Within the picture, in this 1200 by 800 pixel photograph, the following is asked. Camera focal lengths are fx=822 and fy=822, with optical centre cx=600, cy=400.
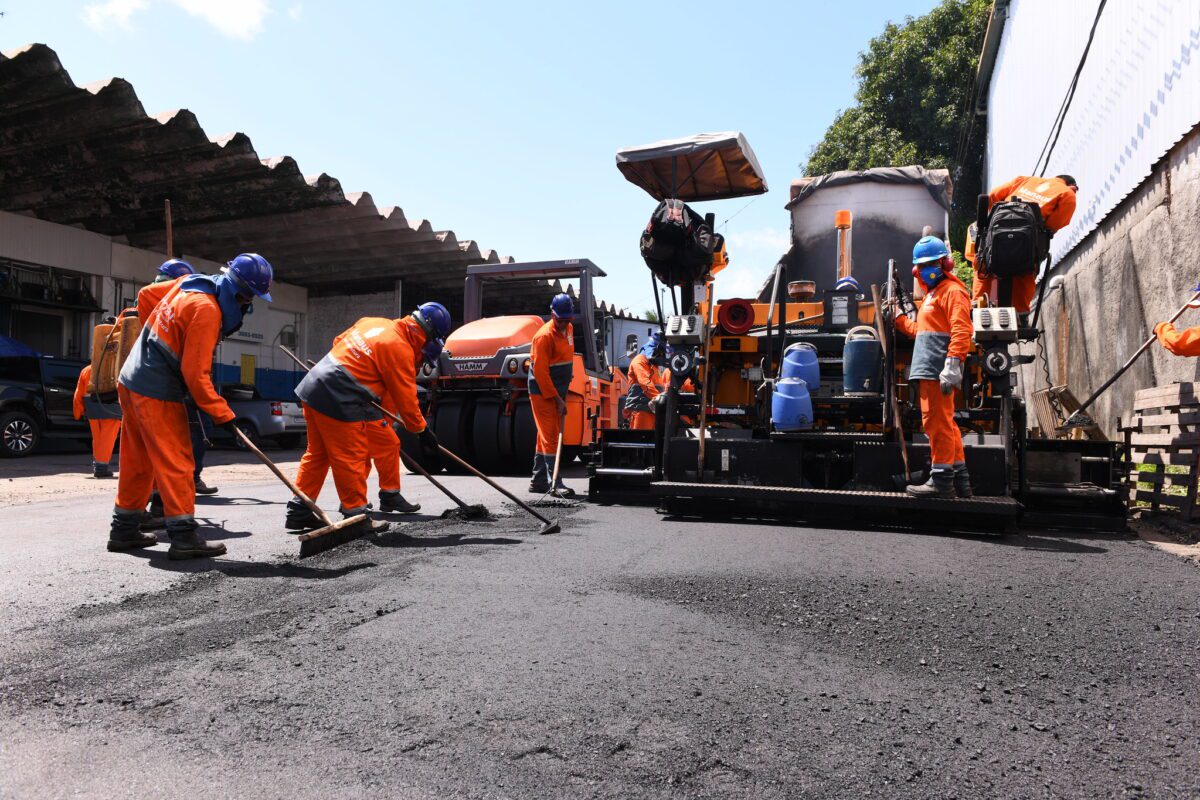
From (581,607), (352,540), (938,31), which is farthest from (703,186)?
(938,31)

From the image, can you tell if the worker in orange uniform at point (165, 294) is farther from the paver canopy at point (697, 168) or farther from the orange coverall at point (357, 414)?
the paver canopy at point (697, 168)

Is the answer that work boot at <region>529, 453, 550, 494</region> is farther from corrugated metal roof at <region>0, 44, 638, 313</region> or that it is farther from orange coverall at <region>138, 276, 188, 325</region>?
corrugated metal roof at <region>0, 44, 638, 313</region>

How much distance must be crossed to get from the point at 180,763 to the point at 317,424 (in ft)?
11.2

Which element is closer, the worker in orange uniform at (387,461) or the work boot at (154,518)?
the work boot at (154,518)

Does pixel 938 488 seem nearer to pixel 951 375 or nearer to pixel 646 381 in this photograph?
pixel 951 375

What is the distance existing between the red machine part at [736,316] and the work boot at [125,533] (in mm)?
4268

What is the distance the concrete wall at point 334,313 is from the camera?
20391 mm

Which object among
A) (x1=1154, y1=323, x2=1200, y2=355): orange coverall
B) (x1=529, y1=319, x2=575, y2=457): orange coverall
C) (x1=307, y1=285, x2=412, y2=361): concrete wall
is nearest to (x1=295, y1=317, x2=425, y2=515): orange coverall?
(x1=529, y1=319, x2=575, y2=457): orange coverall

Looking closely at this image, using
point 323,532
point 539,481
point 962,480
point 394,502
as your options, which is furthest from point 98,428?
point 962,480

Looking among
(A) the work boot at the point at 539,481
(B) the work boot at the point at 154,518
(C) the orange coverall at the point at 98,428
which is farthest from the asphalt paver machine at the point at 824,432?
(C) the orange coverall at the point at 98,428

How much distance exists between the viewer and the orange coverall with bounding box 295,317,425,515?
5129mm

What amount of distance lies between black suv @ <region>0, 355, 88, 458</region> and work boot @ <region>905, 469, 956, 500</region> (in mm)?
11893

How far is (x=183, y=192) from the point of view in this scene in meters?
14.2

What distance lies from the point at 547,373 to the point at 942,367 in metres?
3.56
